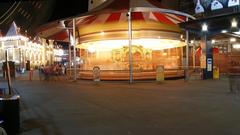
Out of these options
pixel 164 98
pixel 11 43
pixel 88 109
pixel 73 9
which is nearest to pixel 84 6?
pixel 73 9

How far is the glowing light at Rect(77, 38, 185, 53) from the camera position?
27734 mm

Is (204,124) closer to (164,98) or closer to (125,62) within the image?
(164,98)

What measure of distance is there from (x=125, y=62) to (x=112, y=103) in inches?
566

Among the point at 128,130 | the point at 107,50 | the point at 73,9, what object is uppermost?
the point at 73,9

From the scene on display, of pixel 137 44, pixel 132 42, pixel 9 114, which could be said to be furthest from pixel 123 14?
pixel 9 114

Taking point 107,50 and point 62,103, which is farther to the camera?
point 107,50

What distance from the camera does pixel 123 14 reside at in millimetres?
25859

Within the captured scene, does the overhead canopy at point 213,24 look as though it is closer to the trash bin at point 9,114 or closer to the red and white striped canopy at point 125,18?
the red and white striped canopy at point 125,18

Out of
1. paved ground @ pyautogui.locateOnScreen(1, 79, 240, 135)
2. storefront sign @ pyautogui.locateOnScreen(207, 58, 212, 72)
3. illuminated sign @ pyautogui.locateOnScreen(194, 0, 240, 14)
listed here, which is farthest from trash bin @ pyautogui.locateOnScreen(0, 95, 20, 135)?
illuminated sign @ pyautogui.locateOnScreen(194, 0, 240, 14)

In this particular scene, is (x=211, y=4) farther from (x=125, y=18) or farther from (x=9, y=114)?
(x=9, y=114)

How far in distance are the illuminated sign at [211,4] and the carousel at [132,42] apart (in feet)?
40.3

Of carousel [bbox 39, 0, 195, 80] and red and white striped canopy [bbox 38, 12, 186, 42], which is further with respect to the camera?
red and white striped canopy [bbox 38, 12, 186, 42]

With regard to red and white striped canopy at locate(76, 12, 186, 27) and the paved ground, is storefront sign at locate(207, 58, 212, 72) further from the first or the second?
the paved ground

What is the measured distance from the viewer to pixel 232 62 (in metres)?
32.8
